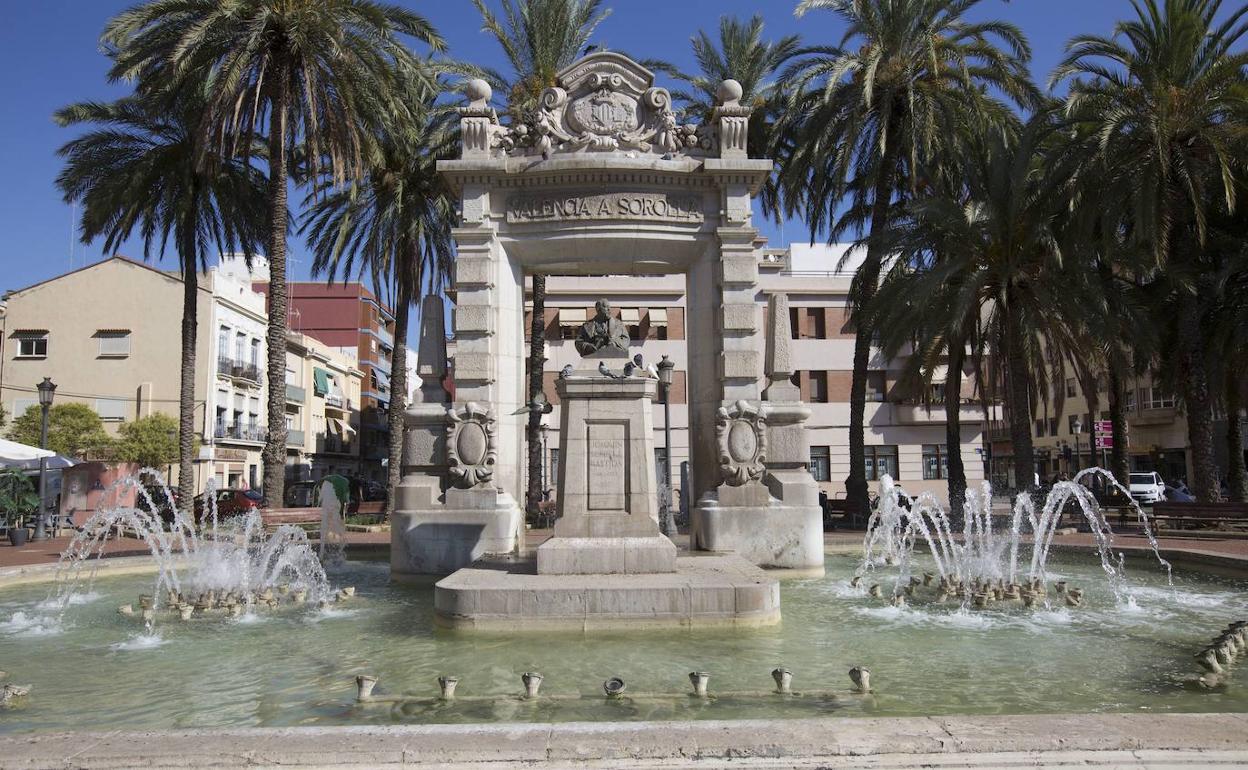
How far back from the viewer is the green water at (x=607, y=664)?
5.97 metres

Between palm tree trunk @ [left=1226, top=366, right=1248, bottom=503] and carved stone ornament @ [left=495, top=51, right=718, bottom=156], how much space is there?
18.2 m

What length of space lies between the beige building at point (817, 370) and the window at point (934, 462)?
0.05 m

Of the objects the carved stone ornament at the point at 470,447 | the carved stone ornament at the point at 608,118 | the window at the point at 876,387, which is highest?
the carved stone ornament at the point at 608,118

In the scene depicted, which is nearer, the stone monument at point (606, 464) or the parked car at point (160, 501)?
the stone monument at point (606, 464)

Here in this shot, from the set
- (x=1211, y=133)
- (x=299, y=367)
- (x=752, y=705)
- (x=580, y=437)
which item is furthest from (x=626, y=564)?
(x=299, y=367)

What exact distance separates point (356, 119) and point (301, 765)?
816 inches

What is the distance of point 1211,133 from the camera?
19.8 metres

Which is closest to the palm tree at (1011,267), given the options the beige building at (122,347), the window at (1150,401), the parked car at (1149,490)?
the parked car at (1149,490)

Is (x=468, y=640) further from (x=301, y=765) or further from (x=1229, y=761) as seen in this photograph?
(x=1229, y=761)

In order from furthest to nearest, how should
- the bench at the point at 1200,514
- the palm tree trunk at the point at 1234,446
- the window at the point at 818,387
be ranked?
the window at the point at 818,387, the palm tree trunk at the point at 1234,446, the bench at the point at 1200,514

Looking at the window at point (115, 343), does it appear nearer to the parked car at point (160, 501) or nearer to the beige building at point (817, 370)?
the parked car at point (160, 501)

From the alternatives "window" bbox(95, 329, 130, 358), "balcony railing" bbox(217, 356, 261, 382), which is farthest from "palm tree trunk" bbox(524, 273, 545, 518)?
"window" bbox(95, 329, 130, 358)

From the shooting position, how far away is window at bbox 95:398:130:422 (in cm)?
4416

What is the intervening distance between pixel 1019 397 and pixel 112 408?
42.6 meters
